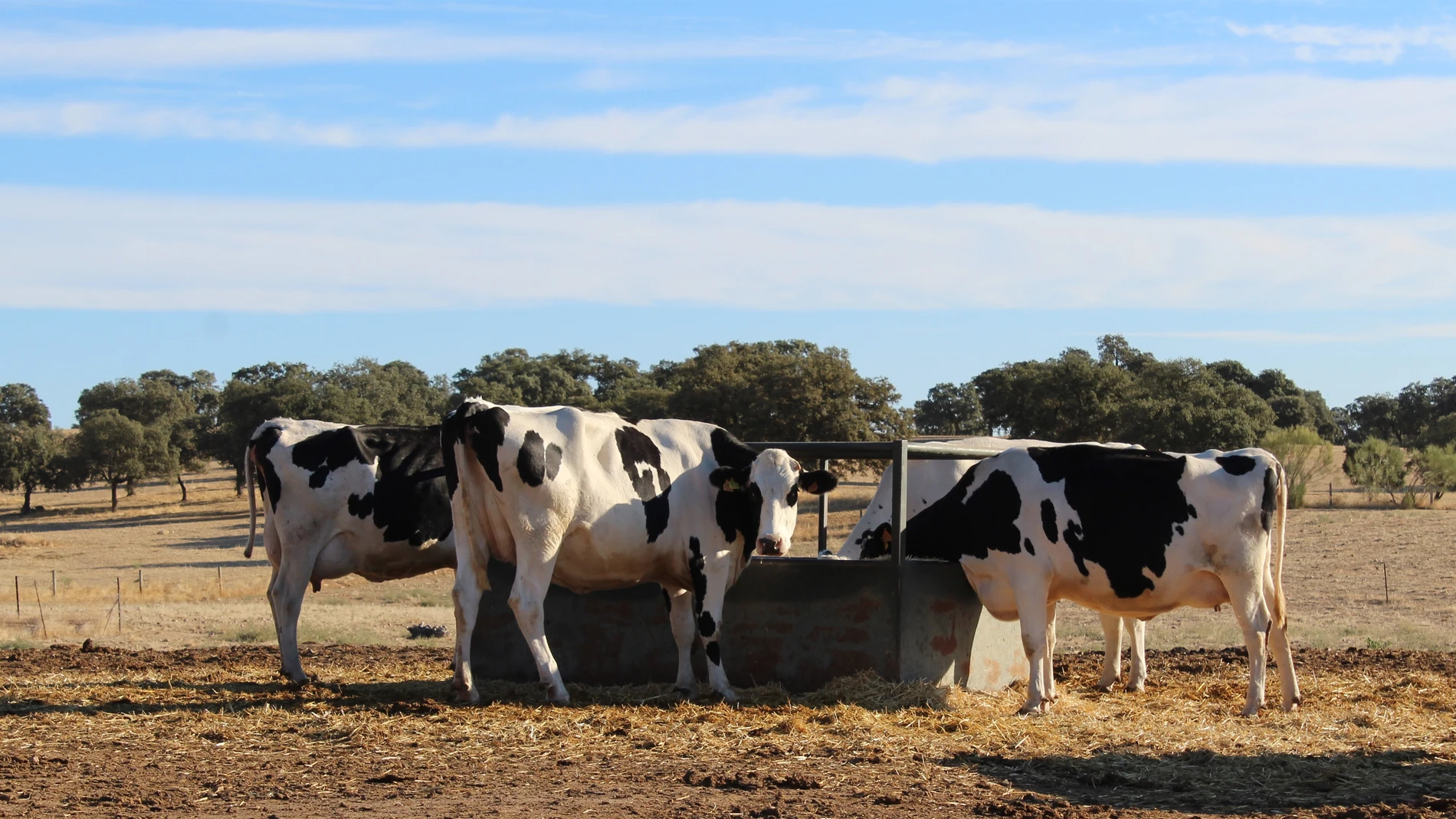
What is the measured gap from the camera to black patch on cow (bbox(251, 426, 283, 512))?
1216cm

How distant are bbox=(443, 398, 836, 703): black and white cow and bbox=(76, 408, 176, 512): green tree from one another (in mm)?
63017

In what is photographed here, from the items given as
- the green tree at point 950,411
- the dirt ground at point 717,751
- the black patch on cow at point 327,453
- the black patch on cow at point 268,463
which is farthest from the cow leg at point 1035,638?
the green tree at point 950,411

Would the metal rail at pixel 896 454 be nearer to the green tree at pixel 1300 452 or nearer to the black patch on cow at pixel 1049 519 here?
the black patch on cow at pixel 1049 519

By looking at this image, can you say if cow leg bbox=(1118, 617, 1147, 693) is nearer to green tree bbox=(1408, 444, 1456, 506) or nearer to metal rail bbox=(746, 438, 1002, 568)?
metal rail bbox=(746, 438, 1002, 568)

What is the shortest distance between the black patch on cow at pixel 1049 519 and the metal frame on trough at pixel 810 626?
3.14 ft

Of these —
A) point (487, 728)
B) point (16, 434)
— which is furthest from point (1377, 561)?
point (16, 434)

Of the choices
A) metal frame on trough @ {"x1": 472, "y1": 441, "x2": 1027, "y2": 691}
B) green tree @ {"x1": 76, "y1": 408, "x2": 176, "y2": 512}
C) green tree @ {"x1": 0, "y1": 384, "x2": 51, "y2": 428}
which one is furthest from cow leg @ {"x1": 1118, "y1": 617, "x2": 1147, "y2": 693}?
green tree @ {"x1": 0, "y1": 384, "x2": 51, "y2": 428}

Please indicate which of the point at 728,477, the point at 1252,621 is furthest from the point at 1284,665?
the point at 728,477

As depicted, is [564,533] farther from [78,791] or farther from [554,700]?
[78,791]

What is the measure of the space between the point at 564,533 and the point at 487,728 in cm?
171

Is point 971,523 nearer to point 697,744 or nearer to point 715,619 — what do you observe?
point 715,619

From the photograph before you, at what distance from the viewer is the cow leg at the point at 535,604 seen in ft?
33.3

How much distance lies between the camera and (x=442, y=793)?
738 cm

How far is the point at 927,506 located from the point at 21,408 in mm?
128319
